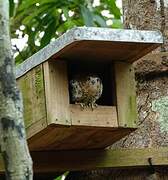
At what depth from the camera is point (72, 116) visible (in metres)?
1.79

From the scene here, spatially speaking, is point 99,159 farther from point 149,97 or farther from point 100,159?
point 149,97

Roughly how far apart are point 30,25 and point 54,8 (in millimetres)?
283

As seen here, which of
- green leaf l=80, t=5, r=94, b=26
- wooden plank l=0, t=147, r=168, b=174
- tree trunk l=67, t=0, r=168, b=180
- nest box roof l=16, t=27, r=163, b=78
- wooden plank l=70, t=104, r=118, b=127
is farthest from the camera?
green leaf l=80, t=5, r=94, b=26

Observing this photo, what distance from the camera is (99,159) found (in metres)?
1.99

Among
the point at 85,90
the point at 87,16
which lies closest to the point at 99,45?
the point at 85,90

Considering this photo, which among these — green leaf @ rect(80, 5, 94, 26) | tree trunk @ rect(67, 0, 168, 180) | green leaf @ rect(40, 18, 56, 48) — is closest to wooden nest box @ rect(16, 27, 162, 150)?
tree trunk @ rect(67, 0, 168, 180)

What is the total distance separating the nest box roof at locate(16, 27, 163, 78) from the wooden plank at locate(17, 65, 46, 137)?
3 centimetres

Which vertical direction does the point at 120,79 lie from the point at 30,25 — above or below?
below

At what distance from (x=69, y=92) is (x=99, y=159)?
0.25m

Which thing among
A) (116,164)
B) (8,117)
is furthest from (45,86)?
(8,117)

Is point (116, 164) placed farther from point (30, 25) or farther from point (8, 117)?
point (30, 25)

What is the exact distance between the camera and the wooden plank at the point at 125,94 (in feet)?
6.18

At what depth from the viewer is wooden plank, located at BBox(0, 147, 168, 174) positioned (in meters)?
1.96

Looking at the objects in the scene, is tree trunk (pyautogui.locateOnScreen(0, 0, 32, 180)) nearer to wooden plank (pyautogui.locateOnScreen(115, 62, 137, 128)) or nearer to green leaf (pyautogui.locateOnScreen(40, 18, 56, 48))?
wooden plank (pyautogui.locateOnScreen(115, 62, 137, 128))
